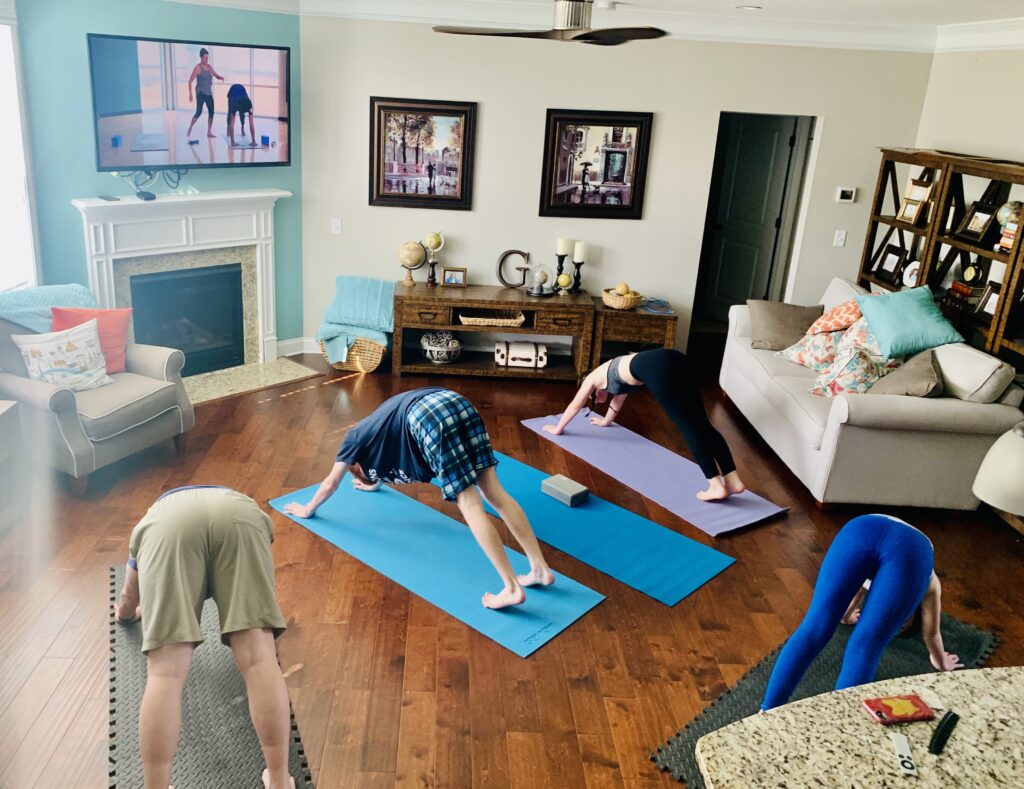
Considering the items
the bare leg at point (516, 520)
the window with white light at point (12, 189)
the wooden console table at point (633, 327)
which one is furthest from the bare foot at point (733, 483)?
the window with white light at point (12, 189)

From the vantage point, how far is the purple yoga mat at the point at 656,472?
4230mm

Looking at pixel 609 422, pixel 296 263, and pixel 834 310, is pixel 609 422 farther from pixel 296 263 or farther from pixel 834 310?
pixel 296 263

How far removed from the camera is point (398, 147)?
5859 mm

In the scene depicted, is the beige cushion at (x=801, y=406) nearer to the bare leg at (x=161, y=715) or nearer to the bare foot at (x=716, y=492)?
the bare foot at (x=716, y=492)

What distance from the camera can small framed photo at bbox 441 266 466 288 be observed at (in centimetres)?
610

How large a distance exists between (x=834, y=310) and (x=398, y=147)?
3.03m

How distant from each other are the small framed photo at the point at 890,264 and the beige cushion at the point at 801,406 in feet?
4.22

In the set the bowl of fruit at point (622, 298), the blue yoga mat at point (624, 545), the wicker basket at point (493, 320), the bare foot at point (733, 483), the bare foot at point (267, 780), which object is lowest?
the bare foot at point (267, 780)

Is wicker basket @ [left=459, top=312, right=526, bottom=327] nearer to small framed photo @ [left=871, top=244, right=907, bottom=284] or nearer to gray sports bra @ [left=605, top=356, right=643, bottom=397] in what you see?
gray sports bra @ [left=605, top=356, right=643, bottom=397]

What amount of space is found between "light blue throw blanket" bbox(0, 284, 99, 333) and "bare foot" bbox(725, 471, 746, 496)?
345cm

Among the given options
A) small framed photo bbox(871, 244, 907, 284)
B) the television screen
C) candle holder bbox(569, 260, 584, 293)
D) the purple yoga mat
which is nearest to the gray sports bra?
the purple yoga mat

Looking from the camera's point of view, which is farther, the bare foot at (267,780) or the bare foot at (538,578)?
the bare foot at (538,578)

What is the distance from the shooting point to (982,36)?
16.8ft

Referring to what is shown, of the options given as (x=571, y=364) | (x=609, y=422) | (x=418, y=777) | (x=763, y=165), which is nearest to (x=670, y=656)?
(x=418, y=777)
